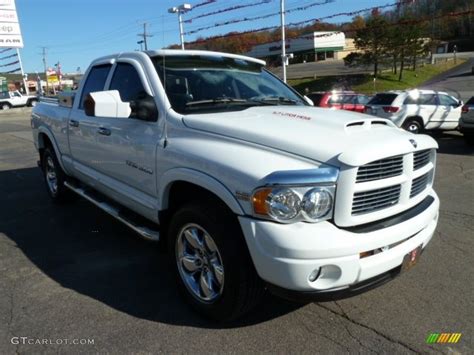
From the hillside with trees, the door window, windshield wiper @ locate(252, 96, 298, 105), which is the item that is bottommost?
windshield wiper @ locate(252, 96, 298, 105)

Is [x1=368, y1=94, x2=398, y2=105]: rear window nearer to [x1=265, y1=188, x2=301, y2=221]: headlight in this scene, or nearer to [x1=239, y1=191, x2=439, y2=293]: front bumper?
[x1=239, y1=191, x2=439, y2=293]: front bumper

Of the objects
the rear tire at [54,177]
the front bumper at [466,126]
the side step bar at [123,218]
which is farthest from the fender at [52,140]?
the front bumper at [466,126]

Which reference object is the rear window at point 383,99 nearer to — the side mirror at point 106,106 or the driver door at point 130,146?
the driver door at point 130,146

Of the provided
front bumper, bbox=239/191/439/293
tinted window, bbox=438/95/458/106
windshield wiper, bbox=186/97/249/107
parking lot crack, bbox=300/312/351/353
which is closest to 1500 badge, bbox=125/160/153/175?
windshield wiper, bbox=186/97/249/107

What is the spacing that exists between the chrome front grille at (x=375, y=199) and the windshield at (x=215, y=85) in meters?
1.44

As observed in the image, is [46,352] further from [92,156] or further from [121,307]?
[92,156]

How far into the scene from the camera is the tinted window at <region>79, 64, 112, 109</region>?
4.86 m

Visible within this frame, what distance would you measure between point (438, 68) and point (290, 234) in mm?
63491

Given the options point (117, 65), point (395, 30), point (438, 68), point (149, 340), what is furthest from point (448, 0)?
point (438, 68)

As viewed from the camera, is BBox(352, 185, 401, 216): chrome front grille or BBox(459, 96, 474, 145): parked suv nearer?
BBox(352, 185, 401, 216): chrome front grille

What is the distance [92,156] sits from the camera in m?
4.89

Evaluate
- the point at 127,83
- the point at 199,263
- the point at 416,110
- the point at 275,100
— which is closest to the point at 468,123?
the point at 416,110

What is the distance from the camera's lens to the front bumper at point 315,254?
8.52 ft

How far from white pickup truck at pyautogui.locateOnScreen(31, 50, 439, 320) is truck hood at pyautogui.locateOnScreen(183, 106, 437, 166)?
1 centimetres
